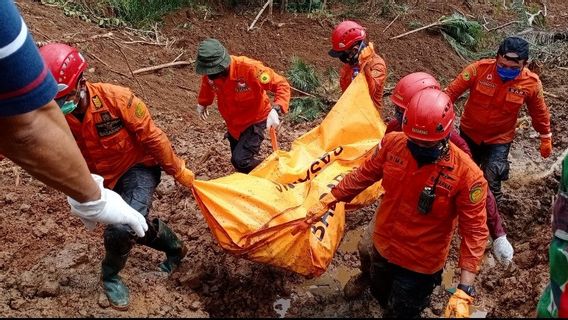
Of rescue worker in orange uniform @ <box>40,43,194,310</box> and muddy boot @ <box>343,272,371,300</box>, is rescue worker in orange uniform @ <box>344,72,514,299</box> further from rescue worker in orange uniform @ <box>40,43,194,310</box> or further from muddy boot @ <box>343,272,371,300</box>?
rescue worker in orange uniform @ <box>40,43,194,310</box>

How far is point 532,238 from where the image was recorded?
484 cm

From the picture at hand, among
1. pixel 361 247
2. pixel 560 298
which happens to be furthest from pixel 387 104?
pixel 560 298

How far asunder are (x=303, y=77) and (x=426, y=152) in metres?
5.10

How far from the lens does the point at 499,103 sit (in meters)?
4.82

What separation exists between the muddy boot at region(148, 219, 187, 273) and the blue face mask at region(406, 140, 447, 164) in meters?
1.75

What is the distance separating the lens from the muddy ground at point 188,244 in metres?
3.69

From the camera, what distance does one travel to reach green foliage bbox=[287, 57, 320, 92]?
7902 millimetres

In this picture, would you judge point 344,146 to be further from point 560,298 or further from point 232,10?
point 232,10

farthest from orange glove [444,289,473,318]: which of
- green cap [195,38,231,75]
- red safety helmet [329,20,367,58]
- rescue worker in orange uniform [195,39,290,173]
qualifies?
red safety helmet [329,20,367,58]

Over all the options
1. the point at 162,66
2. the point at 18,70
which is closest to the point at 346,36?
the point at 162,66

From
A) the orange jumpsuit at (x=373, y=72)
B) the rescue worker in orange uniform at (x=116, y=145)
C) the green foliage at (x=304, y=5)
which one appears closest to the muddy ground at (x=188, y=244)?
the rescue worker in orange uniform at (x=116, y=145)

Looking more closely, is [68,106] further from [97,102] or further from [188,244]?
[188,244]

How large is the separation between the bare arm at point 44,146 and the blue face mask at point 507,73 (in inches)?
149

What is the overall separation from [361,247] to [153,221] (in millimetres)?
1463
